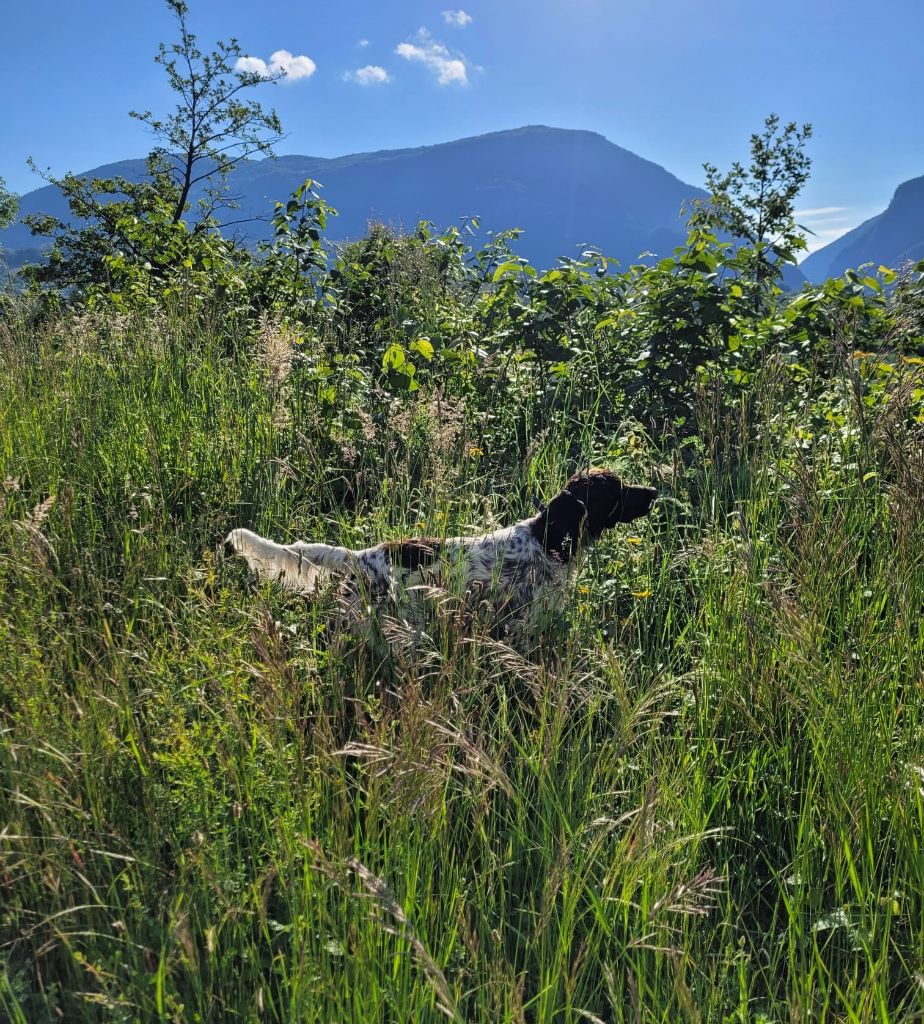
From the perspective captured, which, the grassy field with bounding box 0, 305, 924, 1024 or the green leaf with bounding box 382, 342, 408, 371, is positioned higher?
the green leaf with bounding box 382, 342, 408, 371

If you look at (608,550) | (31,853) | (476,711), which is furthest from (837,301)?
→ (31,853)

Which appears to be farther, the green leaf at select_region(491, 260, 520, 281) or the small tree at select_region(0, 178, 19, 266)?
the small tree at select_region(0, 178, 19, 266)

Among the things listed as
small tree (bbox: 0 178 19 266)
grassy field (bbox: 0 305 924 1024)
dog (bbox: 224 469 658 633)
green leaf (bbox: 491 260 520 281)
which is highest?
small tree (bbox: 0 178 19 266)

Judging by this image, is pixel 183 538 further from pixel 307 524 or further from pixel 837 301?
pixel 837 301

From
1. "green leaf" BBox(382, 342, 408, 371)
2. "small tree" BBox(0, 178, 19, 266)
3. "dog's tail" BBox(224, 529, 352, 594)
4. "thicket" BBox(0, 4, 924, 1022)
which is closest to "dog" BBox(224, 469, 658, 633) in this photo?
"dog's tail" BBox(224, 529, 352, 594)

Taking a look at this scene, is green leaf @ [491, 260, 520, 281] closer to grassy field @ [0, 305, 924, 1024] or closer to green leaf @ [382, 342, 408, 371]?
green leaf @ [382, 342, 408, 371]

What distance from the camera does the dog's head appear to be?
3.12 m

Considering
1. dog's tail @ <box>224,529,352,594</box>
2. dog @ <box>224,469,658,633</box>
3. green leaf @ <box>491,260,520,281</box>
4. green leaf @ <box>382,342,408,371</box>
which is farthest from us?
green leaf @ <box>491,260,520,281</box>

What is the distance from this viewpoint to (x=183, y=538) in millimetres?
3104

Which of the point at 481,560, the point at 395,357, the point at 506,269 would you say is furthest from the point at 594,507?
the point at 506,269

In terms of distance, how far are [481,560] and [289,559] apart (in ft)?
2.49

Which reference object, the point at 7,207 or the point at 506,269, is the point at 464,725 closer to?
the point at 506,269

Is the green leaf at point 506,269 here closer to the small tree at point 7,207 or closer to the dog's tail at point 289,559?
the dog's tail at point 289,559

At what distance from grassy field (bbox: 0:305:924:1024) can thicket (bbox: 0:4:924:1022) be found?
15 mm
